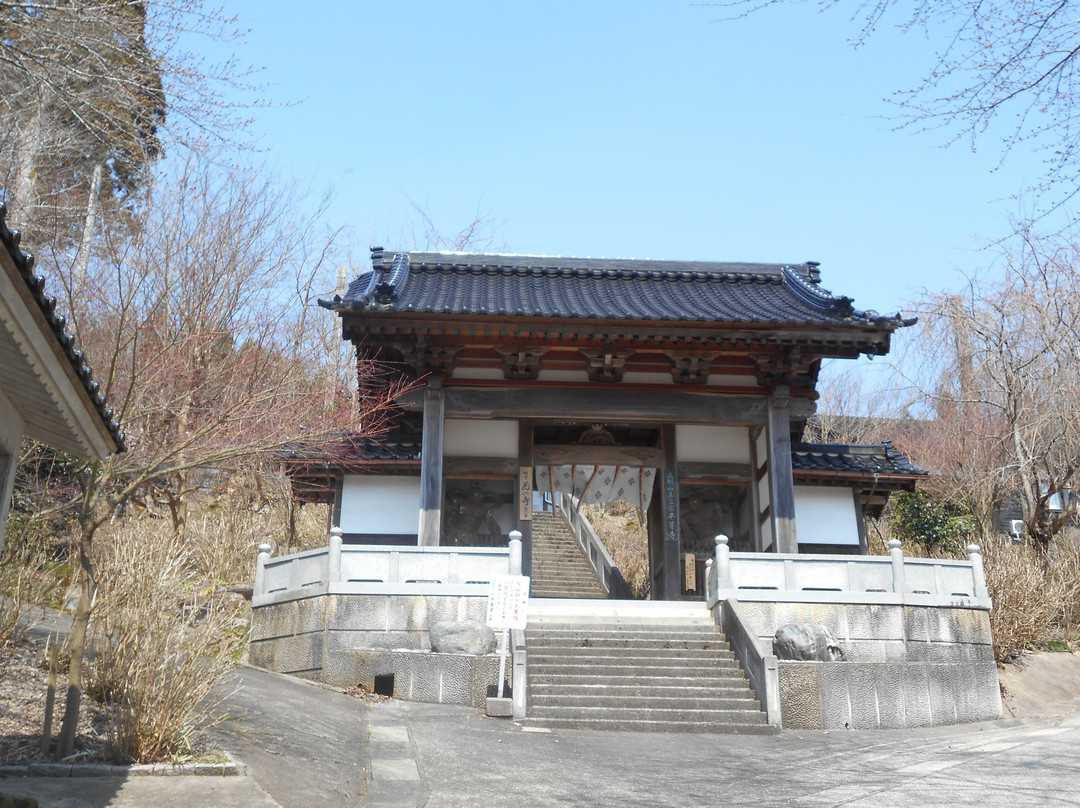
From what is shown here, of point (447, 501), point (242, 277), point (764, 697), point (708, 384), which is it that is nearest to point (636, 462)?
point (708, 384)

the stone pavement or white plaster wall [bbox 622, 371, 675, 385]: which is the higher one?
white plaster wall [bbox 622, 371, 675, 385]

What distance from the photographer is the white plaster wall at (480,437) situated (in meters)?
14.4

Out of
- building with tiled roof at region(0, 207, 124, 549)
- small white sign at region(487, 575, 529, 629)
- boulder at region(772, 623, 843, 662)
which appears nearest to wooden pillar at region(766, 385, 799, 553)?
boulder at region(772, 623, 843, 662)

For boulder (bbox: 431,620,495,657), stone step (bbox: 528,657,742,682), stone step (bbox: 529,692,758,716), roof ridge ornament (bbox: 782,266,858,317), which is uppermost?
roof ridge ornament (bbox: 782,266,858,317)

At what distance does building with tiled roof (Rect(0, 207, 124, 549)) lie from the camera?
4.37 meters

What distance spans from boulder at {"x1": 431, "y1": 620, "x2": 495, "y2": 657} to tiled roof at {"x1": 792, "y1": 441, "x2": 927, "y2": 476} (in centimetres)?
626

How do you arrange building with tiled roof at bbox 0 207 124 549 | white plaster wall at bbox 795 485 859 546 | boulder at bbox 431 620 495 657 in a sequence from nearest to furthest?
building with tiled roof at bbox 0 207 124 549 → boulder at bbox 431 620 495 657 → white plaster wall at bbox 795 485 859 546

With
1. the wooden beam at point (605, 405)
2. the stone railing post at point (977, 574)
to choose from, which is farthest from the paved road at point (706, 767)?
the wooden beam at point (605, 405)

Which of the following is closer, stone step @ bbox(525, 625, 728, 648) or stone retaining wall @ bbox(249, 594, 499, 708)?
stone retaining wall @ bbox(249, 594, 499, 708)

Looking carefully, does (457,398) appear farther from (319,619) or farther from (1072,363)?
(1072,363)

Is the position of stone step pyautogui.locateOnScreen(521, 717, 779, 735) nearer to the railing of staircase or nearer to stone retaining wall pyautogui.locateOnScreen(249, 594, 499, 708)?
stone retaining wall pyautogui.locateOnScreen(249, 594, 499, 708)

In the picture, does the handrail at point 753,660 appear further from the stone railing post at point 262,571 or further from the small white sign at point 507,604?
the stone railing post at point 262,571

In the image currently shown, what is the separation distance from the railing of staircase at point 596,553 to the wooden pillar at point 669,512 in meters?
5.74

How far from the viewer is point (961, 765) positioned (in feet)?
25.4
